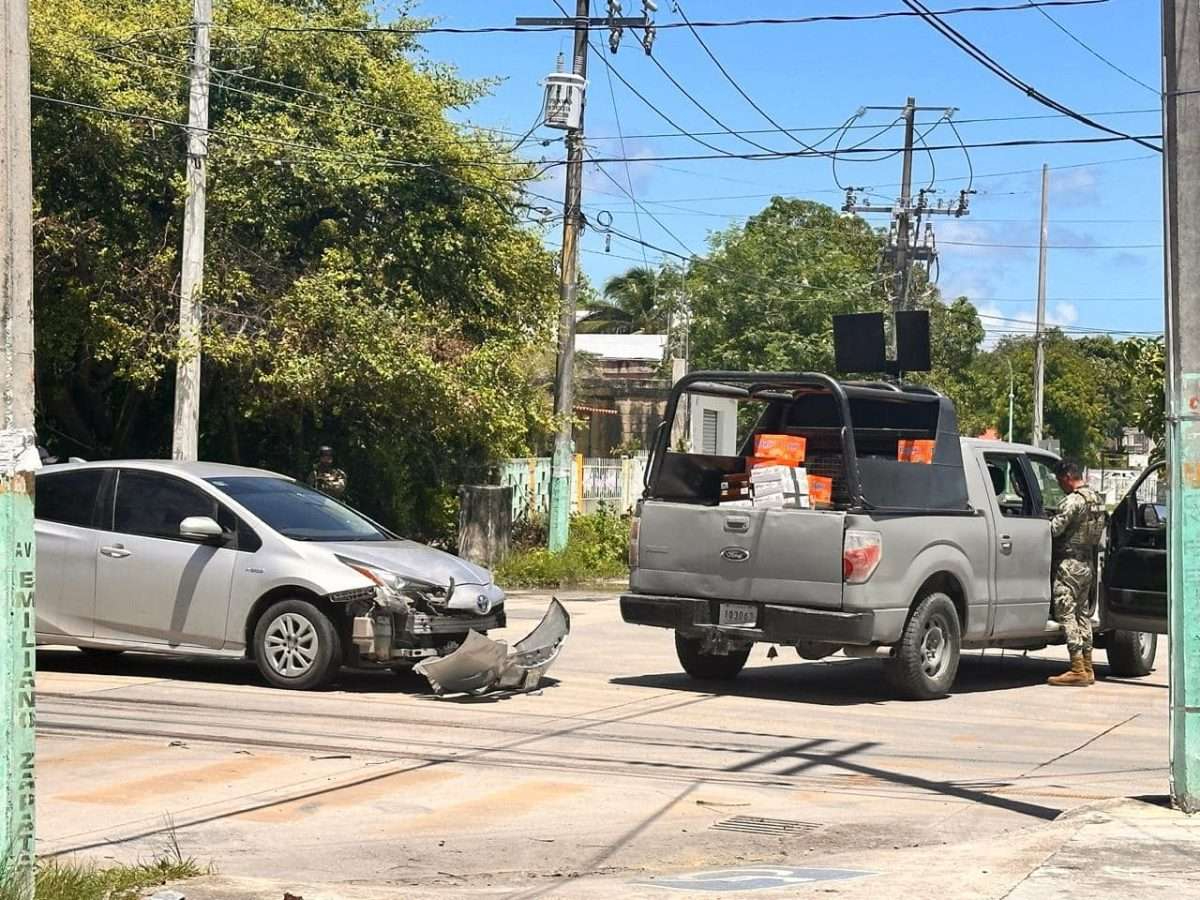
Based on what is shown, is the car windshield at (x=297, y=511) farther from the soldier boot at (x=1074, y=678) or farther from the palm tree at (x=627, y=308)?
the palm tree at (x=627, y=308)

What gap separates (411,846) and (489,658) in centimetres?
455

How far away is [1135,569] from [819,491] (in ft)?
8.74

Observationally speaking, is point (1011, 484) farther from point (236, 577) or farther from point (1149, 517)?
point (236, 577)

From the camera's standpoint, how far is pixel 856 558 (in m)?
12.0

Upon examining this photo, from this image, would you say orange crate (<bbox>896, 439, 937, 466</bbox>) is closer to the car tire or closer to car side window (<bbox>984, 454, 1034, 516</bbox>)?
car side window (<bbox>984, 454, 1034, 516</bbox>)

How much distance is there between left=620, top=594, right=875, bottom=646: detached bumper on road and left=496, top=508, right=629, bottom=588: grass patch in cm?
1168

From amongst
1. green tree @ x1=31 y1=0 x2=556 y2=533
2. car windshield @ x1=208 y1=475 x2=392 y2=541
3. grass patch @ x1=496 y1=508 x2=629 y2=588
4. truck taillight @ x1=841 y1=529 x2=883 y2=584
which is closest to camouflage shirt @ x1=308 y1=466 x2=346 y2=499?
green tree @ x1=31 y1=0 x2=556 y2=533

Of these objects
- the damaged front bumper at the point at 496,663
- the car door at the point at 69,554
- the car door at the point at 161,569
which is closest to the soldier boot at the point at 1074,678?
the damaged front bumper at the point at 496,663

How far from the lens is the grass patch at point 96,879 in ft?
19.6

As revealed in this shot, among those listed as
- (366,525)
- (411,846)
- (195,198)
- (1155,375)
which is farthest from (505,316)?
(411,846)

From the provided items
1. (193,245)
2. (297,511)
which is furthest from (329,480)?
(297,511)

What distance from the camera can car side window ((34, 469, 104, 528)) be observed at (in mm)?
13094

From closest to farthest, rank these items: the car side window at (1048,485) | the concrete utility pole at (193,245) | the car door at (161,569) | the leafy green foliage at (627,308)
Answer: the car door at (161,569) → the car side window at (1048,485) → the concrete utility pole at (193,245) → the leafy green foliage at (627,308)

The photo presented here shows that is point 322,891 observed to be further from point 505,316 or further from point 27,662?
point 505,316
